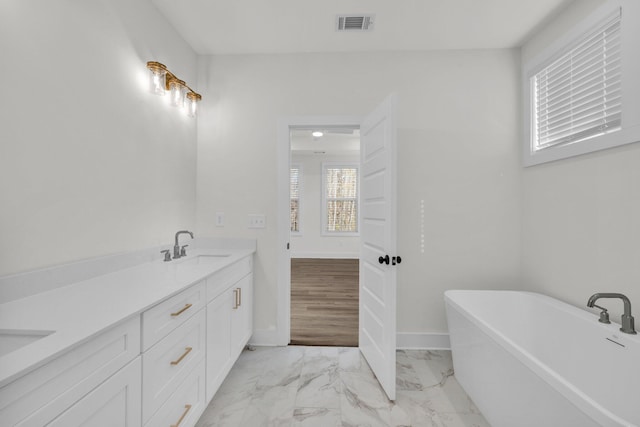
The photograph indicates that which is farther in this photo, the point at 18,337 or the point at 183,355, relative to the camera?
the point at 183,355

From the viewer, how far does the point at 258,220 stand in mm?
2621

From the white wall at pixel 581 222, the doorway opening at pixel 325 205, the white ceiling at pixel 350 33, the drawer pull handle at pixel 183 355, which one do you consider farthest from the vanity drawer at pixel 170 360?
the doorway opening at pixel 325 205

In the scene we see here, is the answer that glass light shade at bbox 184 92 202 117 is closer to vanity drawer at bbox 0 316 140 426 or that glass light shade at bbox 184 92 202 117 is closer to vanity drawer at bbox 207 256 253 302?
vanity drawer at bbox 207 256 253 302

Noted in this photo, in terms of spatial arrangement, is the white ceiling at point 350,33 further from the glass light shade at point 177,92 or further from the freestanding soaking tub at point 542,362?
the freestanding soaking tub at point 542,362

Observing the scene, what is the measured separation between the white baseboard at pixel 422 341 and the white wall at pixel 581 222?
0.84 meters

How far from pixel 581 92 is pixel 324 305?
3.05 metres

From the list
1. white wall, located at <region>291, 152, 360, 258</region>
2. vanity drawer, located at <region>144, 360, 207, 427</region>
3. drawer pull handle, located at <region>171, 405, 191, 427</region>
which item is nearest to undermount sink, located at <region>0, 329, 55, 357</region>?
vanity drawer, located at <region>144, 360, 207, 427</region>

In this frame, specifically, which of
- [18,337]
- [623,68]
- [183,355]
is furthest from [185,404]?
[623,68]

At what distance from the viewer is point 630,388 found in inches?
55.0

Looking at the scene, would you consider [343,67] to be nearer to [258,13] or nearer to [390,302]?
[258,13]

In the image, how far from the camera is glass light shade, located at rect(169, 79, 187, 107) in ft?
6.98

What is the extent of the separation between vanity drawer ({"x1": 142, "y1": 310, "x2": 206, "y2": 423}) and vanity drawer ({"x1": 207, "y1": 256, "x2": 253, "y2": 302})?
146 mm

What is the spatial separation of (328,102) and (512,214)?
6.12ft

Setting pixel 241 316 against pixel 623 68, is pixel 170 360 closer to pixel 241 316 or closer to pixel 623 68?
pixel 241 316
